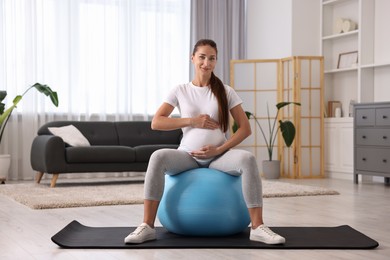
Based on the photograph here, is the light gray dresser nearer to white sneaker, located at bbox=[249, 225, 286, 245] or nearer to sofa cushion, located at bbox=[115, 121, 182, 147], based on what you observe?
sofa cushion, located at bbox=[115, 121, 182, 147]

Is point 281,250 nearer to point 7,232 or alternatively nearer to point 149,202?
point 149,202

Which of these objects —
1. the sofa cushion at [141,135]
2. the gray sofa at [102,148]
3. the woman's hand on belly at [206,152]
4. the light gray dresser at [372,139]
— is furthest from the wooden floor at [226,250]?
the sofa cushion at [141,135]

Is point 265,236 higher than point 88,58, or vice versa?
point 88,58

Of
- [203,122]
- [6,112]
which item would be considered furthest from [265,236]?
[6,112]

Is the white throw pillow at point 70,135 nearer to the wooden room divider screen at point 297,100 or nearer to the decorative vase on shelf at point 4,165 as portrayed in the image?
the decorative vase on shelf at point 4,165

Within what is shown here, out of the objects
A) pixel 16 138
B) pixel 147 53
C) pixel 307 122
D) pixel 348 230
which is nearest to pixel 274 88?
pixel 307 122

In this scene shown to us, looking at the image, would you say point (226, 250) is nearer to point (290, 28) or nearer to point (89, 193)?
point (89, 193)

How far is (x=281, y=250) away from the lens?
10.3 feet

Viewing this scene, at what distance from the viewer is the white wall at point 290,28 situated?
826cm

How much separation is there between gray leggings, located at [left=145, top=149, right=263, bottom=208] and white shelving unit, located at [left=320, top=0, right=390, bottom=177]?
14.0 feet

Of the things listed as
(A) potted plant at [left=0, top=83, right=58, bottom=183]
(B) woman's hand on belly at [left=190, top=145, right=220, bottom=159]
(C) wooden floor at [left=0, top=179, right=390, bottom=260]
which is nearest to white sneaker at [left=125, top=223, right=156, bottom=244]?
(C) wooden floor at [left=0, top=179, right=390, bottom=260]

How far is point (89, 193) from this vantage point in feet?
19.5

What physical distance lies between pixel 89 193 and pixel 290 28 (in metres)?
3.57

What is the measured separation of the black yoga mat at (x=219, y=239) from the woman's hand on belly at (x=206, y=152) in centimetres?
42
